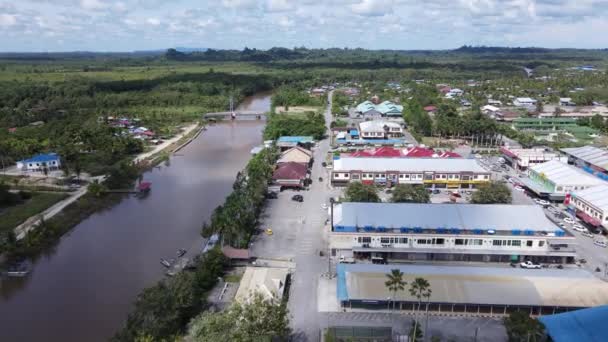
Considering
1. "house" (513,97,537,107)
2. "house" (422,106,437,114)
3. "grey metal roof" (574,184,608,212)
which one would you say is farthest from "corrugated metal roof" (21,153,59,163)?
"house" (513,97,537,107)

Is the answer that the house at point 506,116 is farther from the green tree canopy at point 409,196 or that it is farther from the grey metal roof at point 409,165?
the green tree canopy at point 409,196

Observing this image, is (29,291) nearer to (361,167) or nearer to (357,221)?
(357,221)

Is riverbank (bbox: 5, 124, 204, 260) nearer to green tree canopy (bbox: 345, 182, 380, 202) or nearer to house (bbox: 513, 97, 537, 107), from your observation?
green tree canopy (bbox: 345, 182, 380, 202)

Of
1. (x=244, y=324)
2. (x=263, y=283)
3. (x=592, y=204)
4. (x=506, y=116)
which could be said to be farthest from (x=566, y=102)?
(x=244, y=324)

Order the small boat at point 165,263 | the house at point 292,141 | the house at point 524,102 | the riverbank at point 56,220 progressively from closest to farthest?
the small boat at point 165,263 < the riverbank at point 56,220 < the house at point 292,141 < the house at point 524,102

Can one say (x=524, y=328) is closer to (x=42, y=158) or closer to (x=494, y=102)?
(x=42, y=158)

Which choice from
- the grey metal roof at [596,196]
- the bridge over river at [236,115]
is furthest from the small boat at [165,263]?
the bridge over river at [236,115]

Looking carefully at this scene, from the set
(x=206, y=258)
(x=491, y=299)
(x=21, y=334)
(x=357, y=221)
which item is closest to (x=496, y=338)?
(x=491, y=299)
